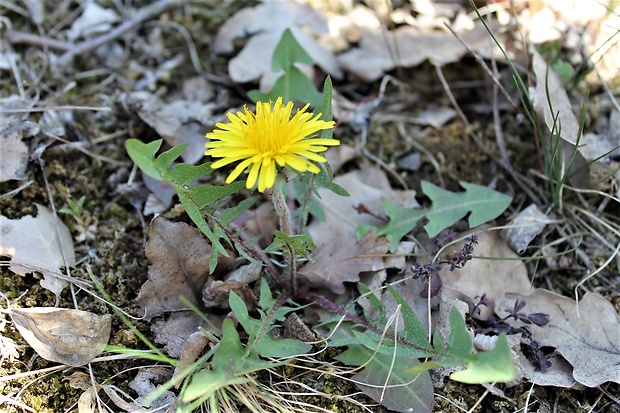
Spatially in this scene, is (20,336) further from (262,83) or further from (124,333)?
(262,83)

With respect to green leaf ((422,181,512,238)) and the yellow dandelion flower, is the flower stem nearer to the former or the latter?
the yellow dandelion flower

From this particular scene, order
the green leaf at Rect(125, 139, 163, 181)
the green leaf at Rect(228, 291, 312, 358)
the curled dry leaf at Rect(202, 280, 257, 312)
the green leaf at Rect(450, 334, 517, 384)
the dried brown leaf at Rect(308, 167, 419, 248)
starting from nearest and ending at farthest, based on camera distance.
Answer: the green leaf at Rect(450, 334, 517, 384) < the green leaf at Rect(125, 139, 163, 181) < the green leaf at Rect(228, 291, 312, 358) < the curled dry leaf at Rect(202, 280, 257, 312) < the dried brown leaf at Rect(308, 167, 419, 248)

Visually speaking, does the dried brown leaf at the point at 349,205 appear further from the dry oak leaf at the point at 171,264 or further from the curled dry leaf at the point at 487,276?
the dry oak leaf at the point at 171,264

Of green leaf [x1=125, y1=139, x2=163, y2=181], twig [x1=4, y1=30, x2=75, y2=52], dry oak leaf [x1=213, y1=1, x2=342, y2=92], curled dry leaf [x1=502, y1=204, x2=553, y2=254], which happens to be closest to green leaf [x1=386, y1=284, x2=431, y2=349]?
curled dry leaf [x1=502, y1=204, x2=553, y2=254]

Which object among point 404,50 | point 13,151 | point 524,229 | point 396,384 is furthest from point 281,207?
point 404,50

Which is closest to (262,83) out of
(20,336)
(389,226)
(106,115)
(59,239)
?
(106,115)

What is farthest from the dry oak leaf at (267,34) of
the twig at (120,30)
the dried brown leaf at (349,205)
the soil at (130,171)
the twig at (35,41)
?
the twig at (35,41)

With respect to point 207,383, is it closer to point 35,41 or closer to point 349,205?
point 349,205
